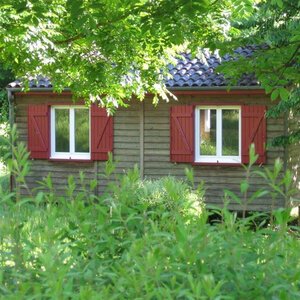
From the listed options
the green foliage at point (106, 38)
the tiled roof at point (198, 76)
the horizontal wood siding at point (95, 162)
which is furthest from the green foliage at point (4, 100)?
the green foliage at point (106, 38)

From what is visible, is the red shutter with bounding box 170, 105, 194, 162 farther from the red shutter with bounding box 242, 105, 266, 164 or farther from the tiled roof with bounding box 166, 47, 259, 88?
the red shutter with bounding box 242, 105, 266, 164

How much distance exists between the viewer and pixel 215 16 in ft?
28.1

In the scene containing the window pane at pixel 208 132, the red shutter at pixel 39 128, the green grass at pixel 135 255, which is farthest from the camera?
the red shutter at pixel 39 128

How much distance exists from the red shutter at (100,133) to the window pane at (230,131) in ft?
8.12

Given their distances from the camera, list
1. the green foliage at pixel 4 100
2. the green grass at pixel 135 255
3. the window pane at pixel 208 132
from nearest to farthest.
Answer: the green grass at pixel 135 255 → the window pane at pixel 208 132 → the green foliage at pixel 4 100

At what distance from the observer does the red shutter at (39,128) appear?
1591 cm

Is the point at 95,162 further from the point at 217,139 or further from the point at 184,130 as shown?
the point at 217,139

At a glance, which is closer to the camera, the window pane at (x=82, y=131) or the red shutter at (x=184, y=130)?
the red shutter at (x=184, y=130)

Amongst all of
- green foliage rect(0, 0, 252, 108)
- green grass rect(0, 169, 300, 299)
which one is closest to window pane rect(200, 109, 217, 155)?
green foliage rect(0, 0, 252, 108)

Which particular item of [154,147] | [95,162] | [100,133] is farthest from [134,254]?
[95,162]

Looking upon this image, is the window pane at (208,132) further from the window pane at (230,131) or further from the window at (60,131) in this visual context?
the window at (60,131)

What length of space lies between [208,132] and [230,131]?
47cm

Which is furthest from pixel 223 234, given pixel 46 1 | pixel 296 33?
pixel 46 1

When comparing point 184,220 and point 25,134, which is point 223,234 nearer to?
point 184,220
